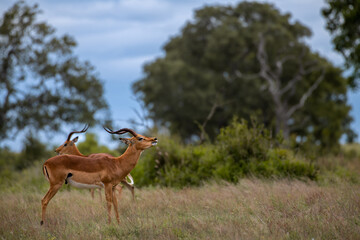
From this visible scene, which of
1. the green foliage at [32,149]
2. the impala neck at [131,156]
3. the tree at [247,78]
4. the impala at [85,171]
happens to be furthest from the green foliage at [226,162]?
the tree at [247,78]

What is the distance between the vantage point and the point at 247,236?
6285 millimetres

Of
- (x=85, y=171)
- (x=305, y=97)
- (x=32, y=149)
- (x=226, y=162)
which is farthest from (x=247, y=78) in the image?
(x=85, y=171)

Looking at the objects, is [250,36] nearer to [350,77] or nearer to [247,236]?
[350,77]

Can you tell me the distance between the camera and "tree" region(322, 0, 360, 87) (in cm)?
1992

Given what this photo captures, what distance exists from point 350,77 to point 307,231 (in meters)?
16.5

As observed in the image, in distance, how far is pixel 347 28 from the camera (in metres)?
20.6

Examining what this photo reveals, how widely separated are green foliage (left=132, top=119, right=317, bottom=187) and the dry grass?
6.70ft

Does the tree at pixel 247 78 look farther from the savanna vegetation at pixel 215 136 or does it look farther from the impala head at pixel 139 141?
the impala head at pixel 139 141

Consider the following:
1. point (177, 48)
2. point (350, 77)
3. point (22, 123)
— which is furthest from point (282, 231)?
point (177, 48)

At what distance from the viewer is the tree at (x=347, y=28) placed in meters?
19.9

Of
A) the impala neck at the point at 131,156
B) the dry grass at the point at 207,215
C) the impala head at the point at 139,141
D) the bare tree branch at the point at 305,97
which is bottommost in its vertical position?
the dry grass at the point at 207,215

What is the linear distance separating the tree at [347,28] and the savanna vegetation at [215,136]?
0.11m

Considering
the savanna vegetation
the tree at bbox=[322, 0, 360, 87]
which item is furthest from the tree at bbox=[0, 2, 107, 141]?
the tree at bbox=[322, 0, 360, 87]

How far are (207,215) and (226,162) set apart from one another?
16.2ft
